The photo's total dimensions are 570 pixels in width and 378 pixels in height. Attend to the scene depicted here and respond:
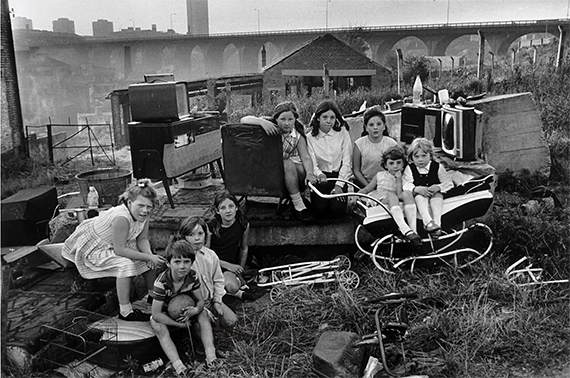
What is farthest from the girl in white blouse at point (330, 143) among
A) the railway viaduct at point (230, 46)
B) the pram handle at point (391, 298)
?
the railway viaduct at point (230, 46)

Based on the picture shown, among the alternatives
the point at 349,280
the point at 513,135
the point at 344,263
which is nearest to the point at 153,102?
the point at 344,263

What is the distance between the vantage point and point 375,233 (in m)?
4.38

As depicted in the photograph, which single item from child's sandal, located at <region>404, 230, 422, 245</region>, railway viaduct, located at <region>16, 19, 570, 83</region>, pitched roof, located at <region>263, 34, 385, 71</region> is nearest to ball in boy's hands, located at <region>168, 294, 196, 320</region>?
child's sandal, located at <region>404, 230, 422, 245</region>

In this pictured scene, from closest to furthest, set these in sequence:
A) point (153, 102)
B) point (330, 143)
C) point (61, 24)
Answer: point (330, 143) < point (153, 102) < point (61, 24)

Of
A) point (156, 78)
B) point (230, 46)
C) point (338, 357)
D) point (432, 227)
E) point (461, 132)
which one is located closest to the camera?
point (338, 357)

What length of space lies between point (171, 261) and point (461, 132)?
3143 millimetres

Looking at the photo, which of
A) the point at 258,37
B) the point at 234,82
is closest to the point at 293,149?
the point at 234,82

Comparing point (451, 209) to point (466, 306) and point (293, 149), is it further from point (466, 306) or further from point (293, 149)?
point (293, 149)

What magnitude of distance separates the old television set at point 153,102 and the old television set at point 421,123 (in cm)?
262

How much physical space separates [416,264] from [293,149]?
1.48 meters

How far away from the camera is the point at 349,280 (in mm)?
4312

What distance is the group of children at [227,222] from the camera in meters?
3.70

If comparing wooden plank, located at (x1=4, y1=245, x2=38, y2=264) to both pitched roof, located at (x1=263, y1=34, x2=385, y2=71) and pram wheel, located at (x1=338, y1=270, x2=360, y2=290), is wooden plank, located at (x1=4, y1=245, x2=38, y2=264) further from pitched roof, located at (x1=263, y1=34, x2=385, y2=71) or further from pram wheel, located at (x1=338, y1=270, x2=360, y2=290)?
pitched roof, located at (x1=263, y1=34, x2=385, y2=71)

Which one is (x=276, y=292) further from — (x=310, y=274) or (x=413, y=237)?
(x=413, y=237)
